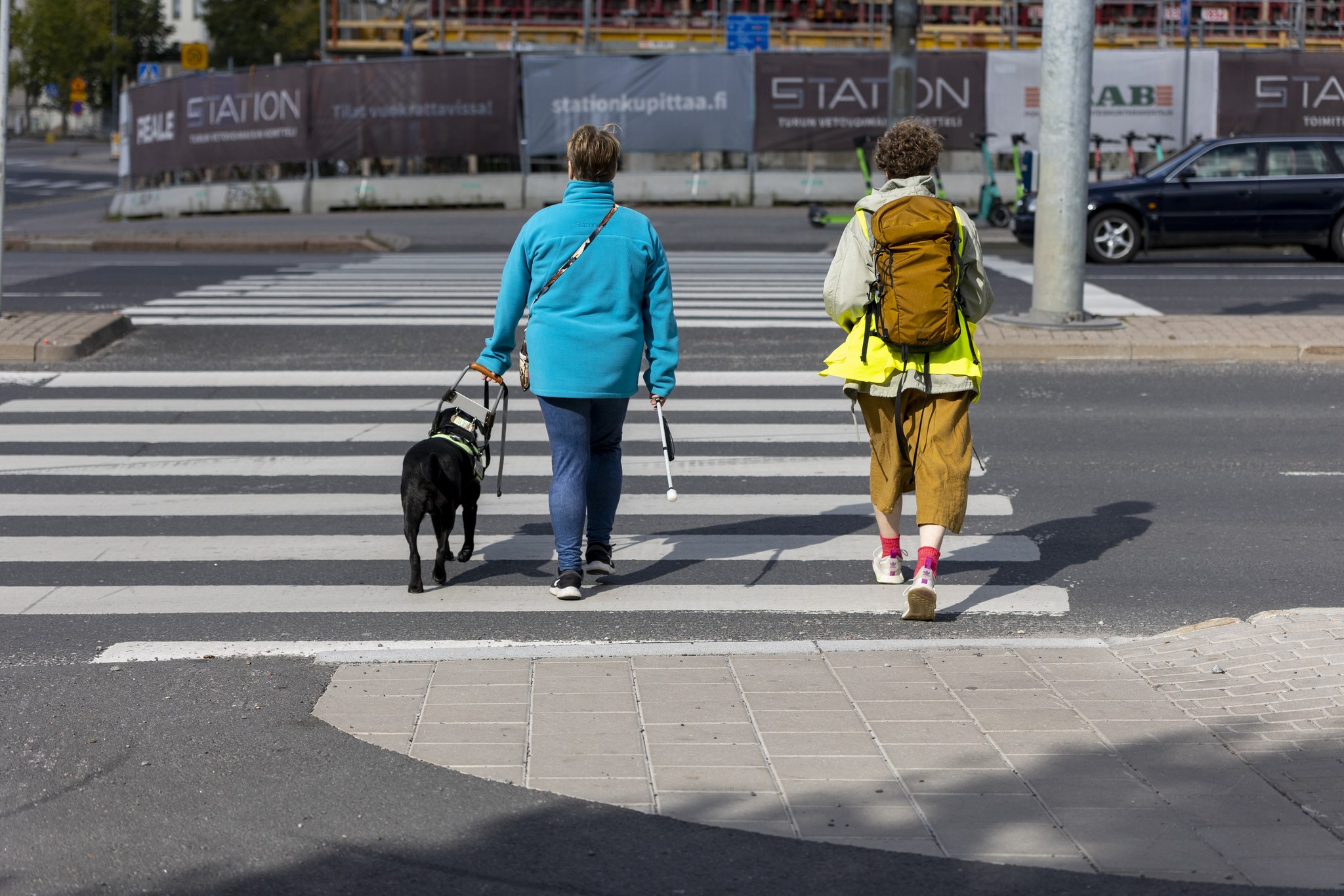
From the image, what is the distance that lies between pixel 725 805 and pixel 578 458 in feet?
7.55

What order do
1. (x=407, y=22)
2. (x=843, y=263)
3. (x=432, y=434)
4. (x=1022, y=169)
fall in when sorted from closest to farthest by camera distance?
(x=843, y=263)
(x=432, y=434)
(x=1022, y=169)
(x=407, y=22)

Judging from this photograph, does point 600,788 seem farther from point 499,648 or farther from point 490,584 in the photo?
point 490,584

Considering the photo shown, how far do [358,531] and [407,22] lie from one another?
128 feet

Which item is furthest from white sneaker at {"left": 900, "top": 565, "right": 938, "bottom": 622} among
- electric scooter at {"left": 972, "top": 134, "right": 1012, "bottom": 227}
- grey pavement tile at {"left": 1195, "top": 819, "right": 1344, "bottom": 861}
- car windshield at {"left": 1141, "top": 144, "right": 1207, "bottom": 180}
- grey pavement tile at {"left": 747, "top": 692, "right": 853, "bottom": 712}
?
electric scooter at {"left": 972, "top": 134, "right": 1012, "bottom": 227}

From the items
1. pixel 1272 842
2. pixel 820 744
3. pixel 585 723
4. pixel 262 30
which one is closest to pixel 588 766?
pixel 585 723

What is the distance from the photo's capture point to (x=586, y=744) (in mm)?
4441

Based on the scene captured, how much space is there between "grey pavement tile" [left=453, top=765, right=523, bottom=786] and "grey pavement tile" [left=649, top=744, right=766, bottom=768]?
1.20ft

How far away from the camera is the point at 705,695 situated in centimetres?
486

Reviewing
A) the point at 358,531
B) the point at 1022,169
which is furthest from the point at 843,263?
the point at 1022,169

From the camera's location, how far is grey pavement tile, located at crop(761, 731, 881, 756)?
172 inches

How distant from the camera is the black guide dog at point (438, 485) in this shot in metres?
6.18

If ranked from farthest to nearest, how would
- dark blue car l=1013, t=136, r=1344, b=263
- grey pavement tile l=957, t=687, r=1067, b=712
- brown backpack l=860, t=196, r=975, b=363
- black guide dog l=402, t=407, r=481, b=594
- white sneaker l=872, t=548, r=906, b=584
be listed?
dark blue car l=1013, t=136, r=1344, b=263 → white sneaker l=872, t=548, r=906, b=584 → black guide dog l=402, t=407, r=481, b=594 → brown backpack l=860, t=196, r=975, b=363 → grey pavement tile l=957, t=687, r=1067, b=712

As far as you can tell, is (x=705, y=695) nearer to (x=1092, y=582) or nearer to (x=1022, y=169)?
(x=1092, y=582)

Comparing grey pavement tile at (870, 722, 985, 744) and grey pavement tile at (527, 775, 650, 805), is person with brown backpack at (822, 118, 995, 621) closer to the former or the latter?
grey pavement tile at (870, 722, 985, 744)
